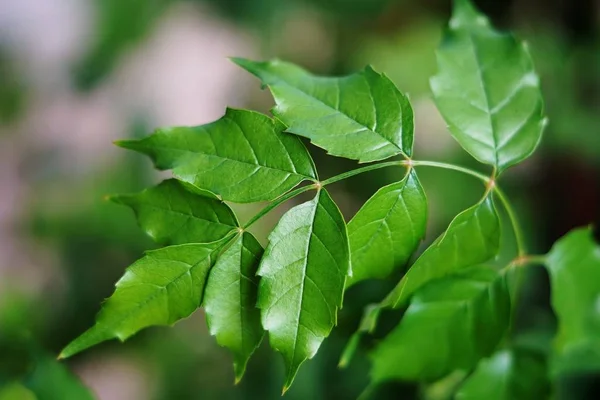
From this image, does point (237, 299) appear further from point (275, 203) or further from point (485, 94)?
point (485, 94)

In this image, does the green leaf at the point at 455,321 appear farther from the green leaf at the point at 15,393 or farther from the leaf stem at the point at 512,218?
the green leaf at the point at 15,393

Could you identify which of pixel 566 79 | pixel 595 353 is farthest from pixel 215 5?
pixel 595 353

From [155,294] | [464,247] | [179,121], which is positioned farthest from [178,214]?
[179,121]

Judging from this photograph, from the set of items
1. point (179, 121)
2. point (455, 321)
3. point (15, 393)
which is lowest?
point (179, 121)

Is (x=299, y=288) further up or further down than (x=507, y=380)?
further up

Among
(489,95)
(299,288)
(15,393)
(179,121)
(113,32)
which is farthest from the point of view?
(179,121)

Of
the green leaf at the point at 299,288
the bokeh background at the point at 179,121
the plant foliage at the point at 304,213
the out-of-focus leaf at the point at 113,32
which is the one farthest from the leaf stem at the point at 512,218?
the out-of-focus leaf at the point at 113,32
